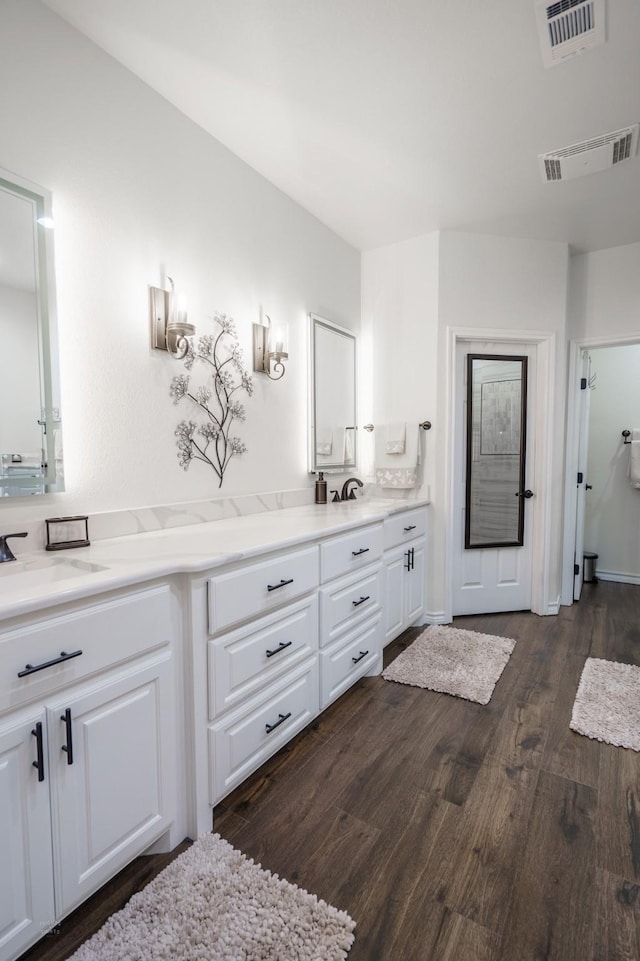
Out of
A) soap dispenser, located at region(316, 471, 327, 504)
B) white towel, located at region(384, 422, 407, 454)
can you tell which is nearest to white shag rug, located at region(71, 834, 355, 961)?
soap dispenser, located at region(316, 471, 327, 504)

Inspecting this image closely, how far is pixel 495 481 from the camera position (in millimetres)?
3412

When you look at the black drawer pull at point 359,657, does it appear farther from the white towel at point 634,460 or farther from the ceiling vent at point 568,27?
the white towel at point 634,460

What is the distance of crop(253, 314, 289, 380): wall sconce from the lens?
249 centimetres

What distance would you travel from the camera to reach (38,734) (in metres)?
1.03

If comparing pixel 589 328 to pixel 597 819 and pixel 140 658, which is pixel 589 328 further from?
pixel 140 658

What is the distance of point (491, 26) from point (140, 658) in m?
2.45

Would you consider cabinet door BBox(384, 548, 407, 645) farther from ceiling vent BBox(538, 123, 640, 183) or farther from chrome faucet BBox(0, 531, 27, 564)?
ceiling vent BBox(538, 123, 640, 183)

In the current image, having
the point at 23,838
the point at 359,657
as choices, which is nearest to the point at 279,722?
the point at 359,657

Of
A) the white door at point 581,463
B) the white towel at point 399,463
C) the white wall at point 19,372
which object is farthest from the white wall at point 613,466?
the white wall at point 19,372

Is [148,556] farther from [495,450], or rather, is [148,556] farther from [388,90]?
[495,450]

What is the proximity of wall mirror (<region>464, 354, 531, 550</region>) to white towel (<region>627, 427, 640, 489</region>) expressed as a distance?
4.65ft

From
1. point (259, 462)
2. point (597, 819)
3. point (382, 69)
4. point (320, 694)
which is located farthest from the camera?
point (259, 462)

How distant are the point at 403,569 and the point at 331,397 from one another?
49.9 inches

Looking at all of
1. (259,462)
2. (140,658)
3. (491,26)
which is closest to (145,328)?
(259,462)
